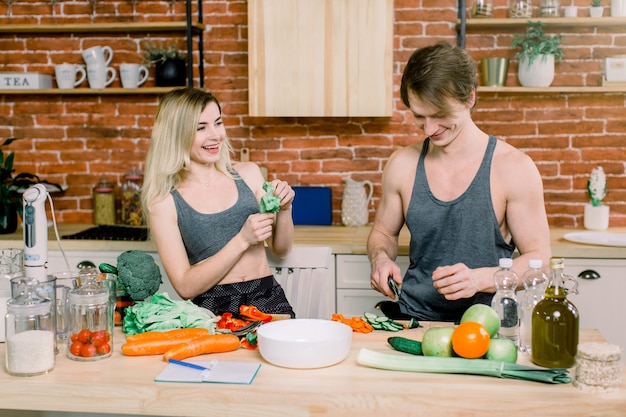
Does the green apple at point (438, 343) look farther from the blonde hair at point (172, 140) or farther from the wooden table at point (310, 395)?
the blonde hair at point (172, 140)

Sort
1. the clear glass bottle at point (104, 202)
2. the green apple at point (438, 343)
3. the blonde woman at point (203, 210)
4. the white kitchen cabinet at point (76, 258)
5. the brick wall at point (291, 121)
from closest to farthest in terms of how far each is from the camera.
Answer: the green apple at point (438, 343) → the blonde woman at point (203, 210) → the white kitchen cabinet at point (76, 258) → the brick wall at point (291, 121) → the clear glass bottle at point (104, 202)

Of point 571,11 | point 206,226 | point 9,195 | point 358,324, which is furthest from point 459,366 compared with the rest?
point 9,195

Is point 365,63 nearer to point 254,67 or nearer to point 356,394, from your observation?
point 254,67

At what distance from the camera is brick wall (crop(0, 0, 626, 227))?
3.75 m

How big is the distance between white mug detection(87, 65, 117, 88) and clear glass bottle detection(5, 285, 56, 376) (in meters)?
2.47

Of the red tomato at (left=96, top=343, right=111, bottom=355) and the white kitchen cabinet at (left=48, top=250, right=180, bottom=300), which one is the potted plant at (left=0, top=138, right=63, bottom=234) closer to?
the white kitchen cabinet at (left=48, top=250, right=180, bottom=300)

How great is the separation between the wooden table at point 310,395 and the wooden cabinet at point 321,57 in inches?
85.5

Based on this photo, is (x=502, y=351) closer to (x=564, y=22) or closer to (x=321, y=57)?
(x=321, y=57)

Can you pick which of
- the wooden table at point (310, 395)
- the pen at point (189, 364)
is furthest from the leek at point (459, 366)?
the pen at point (189, 364)

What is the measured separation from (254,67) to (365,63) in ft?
1.87

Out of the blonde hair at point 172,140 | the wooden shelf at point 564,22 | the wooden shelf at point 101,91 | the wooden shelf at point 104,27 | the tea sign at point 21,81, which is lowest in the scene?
the blonde hair at point 172,140

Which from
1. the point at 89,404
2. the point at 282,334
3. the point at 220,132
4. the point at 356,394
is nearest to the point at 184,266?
the point at 220,132

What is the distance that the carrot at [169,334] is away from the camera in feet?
5.61

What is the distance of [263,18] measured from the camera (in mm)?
3498
